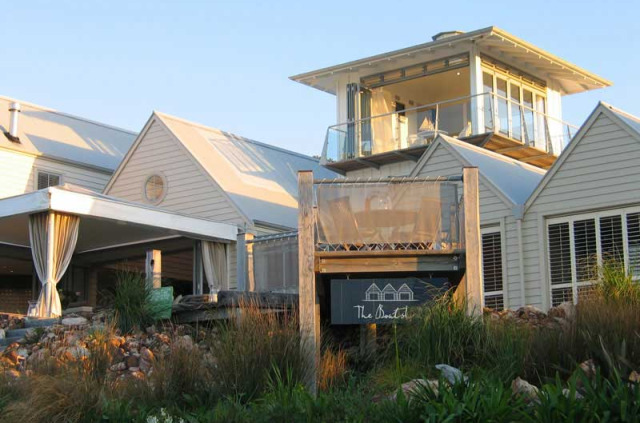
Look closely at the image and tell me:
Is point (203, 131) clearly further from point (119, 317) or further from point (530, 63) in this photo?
point (119, 317)

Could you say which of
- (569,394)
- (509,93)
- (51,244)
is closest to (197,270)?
(51,244)

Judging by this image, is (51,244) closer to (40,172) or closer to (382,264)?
(40,172)

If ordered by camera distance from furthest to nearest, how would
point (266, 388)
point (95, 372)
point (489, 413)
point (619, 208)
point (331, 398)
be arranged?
point (619, 208) < point (95, 372) < point (266, 388) < point (331, 398) < point (489, 413)

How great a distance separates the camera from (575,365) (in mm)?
11078

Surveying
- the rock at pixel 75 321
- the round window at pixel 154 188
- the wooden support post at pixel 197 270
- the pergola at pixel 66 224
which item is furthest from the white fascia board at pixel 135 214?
the rock at pixel 75 321

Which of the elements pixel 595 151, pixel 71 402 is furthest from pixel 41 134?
pixel 71 402

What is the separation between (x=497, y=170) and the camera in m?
20.8

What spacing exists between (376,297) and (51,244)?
8905 millimetres

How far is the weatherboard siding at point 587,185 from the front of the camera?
18047 mm

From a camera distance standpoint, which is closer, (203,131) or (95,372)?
(95,372)

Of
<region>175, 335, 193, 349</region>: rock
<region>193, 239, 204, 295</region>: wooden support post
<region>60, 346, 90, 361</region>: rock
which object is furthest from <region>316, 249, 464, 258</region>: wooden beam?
<region>193, 239, 204, 295</region>: wooden support post

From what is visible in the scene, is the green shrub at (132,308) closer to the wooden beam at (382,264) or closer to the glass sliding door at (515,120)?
the wooden beam at (382,264)

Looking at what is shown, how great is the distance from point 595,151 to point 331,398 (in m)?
9.34

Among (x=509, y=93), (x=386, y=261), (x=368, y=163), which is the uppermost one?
(x=509, y=93)
